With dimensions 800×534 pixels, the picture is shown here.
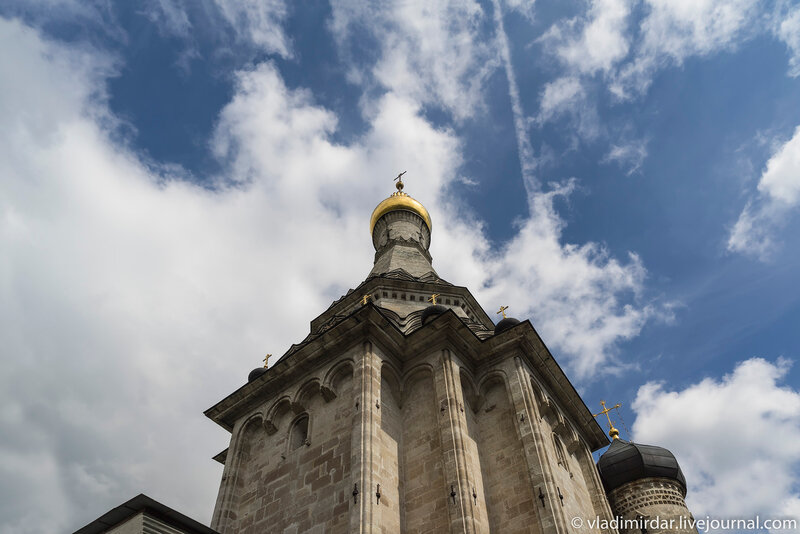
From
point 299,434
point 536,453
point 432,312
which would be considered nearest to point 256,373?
point 299,434

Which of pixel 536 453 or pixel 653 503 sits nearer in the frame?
pixel 536 453

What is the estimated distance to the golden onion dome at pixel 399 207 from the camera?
29.4 metres

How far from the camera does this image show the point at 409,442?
13.2 meters

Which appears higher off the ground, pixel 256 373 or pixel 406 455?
pixel 256 373

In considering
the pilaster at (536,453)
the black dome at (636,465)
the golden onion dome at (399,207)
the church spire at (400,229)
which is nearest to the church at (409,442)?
the pilaster at (536,453)

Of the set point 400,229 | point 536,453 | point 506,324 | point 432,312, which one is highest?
point 400,229

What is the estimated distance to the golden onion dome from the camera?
96.5 feet

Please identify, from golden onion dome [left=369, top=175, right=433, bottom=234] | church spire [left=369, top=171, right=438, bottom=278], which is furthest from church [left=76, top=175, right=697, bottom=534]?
golden onion dome [left=369, top=175, right=433, bottom=234]

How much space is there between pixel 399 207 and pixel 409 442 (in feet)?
57.9

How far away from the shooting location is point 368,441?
39.2 ft

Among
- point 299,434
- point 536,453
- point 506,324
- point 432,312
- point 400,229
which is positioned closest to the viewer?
point 536,453

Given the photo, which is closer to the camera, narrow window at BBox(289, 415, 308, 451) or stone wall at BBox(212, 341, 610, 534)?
stone wall at BBox(212, 341, 610, 534)

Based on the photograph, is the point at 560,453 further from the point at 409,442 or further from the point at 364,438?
the point at 364,438

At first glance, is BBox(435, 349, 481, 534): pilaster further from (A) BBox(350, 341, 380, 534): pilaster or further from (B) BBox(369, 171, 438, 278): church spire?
(B) BBox(369, 171, 438, 278): church spire
